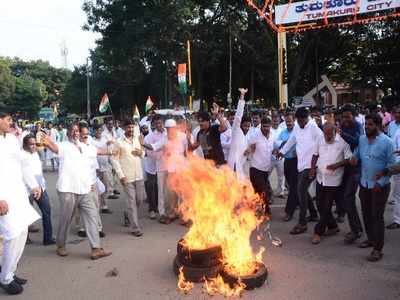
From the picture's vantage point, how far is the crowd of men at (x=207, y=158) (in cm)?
513

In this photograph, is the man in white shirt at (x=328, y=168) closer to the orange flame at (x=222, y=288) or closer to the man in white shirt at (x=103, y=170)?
the orange flame at (x=222, y=288)

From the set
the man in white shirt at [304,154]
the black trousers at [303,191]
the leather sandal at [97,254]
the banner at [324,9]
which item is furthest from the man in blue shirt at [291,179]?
the banner at [324,9]

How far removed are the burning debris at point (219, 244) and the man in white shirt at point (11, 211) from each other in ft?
5.94

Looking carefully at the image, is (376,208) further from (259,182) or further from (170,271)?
(259,182)

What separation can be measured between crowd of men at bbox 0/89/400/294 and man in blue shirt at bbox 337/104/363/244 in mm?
14

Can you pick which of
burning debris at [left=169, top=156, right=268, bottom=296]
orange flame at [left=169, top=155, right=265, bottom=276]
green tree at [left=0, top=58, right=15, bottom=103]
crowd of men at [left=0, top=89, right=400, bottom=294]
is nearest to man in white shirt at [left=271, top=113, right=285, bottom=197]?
crowd of men at [left=0, top=89, right=400, bottom=294]

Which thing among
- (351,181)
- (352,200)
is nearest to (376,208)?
(352,200)

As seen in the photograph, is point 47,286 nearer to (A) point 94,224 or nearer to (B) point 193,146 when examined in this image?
(A) point 94,224

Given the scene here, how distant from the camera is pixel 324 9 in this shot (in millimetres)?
19859

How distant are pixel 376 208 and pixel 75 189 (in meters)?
3.98

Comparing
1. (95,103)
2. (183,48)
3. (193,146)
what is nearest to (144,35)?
(183,48)

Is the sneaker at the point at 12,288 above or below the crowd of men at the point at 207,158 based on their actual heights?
below

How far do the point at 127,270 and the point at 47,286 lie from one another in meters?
0.98

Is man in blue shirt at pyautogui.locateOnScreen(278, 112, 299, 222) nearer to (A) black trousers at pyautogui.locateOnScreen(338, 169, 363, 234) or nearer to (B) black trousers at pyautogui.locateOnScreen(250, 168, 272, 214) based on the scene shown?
(B) black trousers at pyautogui.locateOnScreen(250, 168, 272, 214)
